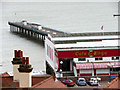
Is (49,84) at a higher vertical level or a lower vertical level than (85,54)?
lower

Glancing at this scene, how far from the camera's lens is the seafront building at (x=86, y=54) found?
32906 mm

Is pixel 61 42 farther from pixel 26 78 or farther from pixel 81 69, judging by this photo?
pixel 26 78

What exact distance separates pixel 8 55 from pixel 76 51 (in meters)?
26.6

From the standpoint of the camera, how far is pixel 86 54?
111 feet

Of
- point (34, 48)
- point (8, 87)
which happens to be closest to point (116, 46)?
point (8, 87)

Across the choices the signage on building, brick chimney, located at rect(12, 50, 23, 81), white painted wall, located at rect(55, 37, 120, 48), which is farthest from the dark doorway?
brick chimney, located at rect(12, 50, 23, 81)

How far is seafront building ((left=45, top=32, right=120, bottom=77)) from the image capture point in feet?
108

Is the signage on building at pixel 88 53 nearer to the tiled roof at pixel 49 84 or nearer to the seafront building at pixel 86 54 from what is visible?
the seafront building at pixel 86 54

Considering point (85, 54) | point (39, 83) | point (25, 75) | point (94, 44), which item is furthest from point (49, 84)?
point (94, 44)

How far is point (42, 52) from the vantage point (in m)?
61.9

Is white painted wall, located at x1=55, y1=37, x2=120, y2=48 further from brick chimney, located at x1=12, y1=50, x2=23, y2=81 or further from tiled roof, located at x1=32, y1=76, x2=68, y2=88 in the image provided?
tiled roof, located at x1=32, y1=76, x2=68, y2=88

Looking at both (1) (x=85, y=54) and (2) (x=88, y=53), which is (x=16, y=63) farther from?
(2) (x=88, y=53)

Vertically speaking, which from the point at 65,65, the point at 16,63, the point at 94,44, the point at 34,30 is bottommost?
the point at 65,65

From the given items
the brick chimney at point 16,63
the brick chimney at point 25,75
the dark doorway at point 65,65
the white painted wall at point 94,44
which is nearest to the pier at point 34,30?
the white painted wall at point 94,44
